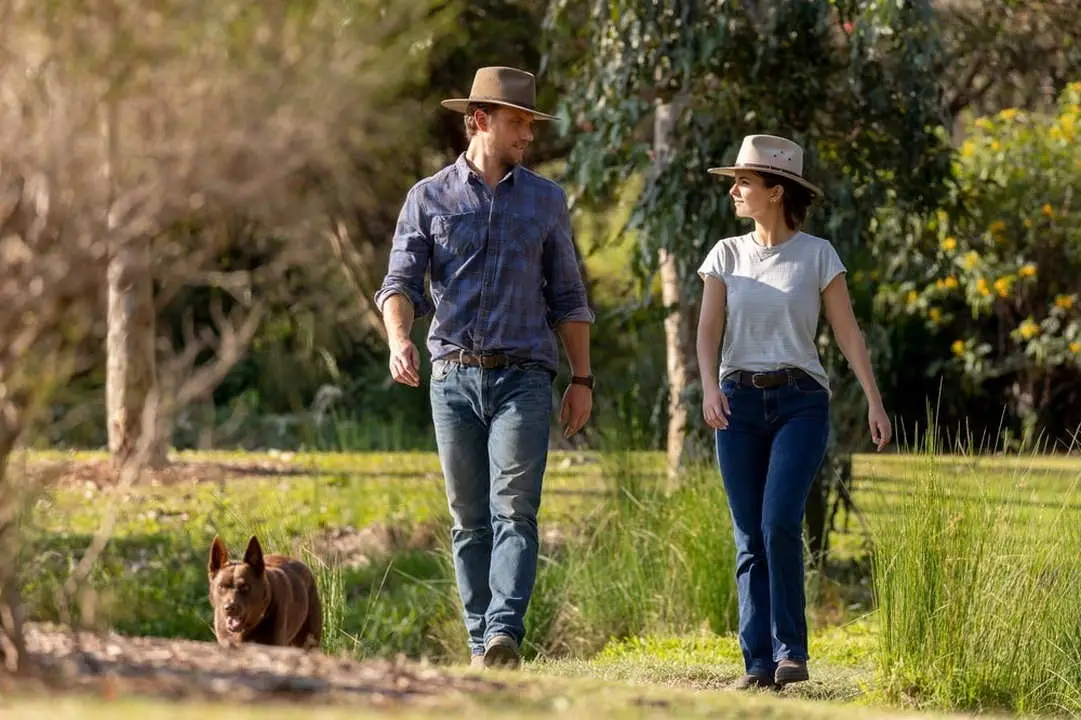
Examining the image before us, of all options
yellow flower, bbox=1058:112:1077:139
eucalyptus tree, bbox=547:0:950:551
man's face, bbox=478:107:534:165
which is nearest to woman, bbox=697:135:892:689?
man's face, bbox=478:107:534:165

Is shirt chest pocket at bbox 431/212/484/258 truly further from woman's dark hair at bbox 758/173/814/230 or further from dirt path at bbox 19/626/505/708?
dirt path at bbox 19/626/505/708

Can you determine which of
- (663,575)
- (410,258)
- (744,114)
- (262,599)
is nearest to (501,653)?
(262,599)

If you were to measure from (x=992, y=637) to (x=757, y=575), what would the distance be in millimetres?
792

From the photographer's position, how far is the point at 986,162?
52.8ft

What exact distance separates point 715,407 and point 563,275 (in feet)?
2.35

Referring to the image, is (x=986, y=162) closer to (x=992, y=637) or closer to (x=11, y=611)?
(x=992, y=637)

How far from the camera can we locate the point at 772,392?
627 cm

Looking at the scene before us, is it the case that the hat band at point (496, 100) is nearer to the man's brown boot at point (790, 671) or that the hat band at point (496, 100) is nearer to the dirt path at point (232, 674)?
the man's brown boot at point (790, 671)

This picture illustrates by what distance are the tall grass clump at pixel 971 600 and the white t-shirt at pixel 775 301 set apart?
1.81 feet

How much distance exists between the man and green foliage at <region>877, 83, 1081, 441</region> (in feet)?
30.4

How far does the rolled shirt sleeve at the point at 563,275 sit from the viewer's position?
647cm

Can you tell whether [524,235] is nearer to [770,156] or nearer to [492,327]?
[492,327]

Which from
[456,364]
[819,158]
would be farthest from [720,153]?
[456,364]

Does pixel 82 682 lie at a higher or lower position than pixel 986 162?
lower
